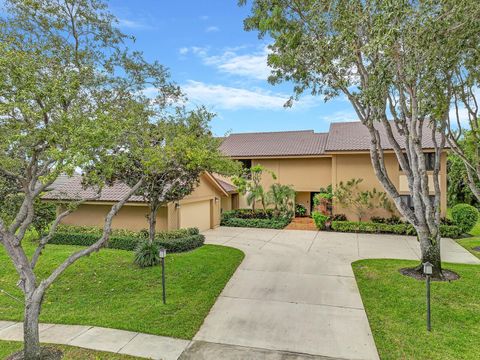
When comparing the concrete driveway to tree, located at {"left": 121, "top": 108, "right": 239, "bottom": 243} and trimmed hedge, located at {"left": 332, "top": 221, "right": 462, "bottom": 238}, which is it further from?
tree, located at {"left": 121, "top": 108, "right": 239, "bottom": 243}

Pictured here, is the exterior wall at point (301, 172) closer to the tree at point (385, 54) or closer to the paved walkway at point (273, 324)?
the paved walkway at point (273, 324)

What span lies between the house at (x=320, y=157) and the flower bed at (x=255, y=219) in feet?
9.93

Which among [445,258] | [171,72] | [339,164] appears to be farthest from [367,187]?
[171,72]

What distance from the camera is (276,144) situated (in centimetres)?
2541

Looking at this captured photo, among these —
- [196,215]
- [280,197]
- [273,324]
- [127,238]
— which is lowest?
[273,324]

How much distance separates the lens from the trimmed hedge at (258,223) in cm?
1905

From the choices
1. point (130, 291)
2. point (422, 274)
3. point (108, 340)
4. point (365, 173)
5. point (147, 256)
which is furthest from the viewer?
point (365, 173)

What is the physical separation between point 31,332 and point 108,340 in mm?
1343

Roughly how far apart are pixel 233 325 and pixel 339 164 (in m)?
14.9

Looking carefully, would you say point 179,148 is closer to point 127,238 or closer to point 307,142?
point 127,238

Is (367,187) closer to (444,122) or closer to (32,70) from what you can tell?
(444,122)

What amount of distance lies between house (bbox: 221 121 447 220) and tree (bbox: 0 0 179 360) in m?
14.6

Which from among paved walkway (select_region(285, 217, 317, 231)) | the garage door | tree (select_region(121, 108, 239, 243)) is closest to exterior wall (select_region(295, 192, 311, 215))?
paved walkway (select_region(285, 217, 317, 231))

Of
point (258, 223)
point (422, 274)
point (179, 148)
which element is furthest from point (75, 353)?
point (258, 223)
